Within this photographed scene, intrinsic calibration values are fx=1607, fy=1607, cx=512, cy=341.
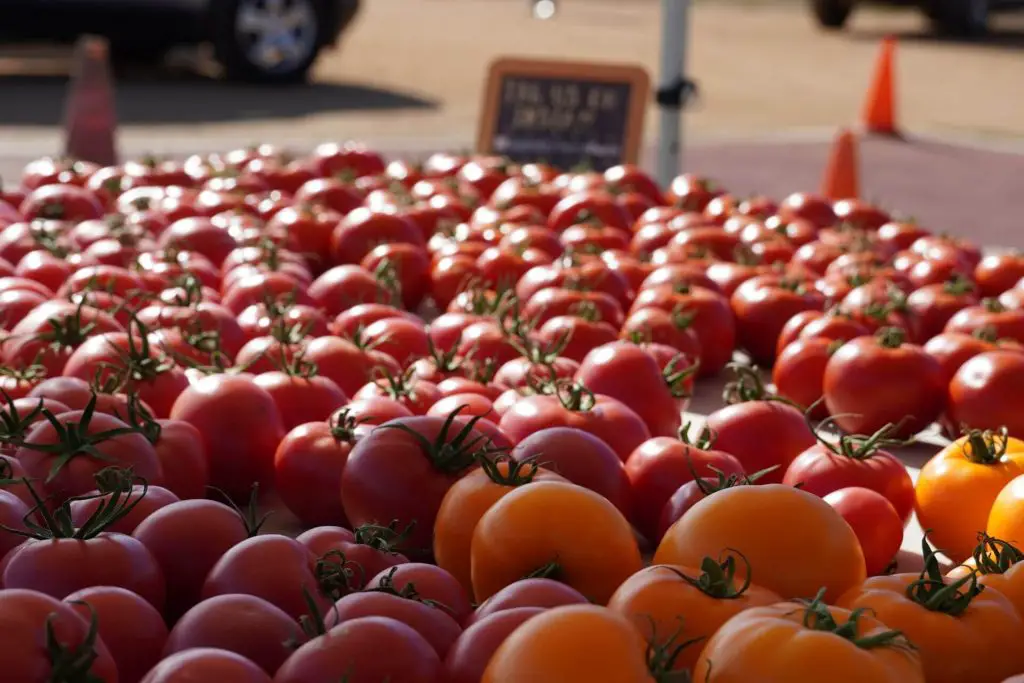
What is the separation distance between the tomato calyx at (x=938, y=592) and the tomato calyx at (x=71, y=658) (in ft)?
3.06

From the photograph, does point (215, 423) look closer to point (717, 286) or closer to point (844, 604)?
point (844, 604)

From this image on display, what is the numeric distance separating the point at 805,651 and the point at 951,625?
0.32m

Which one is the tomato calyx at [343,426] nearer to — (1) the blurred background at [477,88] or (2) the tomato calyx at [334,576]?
(2) the tomato calyx at [334,576]

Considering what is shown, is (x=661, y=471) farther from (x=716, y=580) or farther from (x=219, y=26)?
(x=219, y=26)

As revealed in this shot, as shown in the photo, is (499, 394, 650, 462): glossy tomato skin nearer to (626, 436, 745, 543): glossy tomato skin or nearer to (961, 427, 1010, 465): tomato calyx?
(626, 436, 745, 543): glossy tomato skin

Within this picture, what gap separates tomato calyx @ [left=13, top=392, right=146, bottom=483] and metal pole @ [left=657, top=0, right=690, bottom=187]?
13.3 ft

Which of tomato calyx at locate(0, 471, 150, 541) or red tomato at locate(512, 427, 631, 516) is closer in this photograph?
tomato calyx at locate(0, 471, 150, 541)

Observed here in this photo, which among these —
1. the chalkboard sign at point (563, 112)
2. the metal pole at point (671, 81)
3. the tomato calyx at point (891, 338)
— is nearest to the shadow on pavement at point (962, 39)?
the metal pole at point (671, 81)

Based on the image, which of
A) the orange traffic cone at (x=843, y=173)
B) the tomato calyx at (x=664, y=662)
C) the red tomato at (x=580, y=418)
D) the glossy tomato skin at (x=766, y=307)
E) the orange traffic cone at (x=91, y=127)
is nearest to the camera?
the tomato calyx at (x=664, y=662)

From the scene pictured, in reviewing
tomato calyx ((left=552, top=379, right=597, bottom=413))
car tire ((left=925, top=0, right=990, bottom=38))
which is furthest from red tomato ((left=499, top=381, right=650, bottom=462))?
car tire ((left=925, top=0, right=990, bottom=38))

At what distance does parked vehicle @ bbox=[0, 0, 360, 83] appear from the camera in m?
11.4

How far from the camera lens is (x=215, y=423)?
2.73 metres

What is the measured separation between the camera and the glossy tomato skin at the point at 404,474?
7.81ft

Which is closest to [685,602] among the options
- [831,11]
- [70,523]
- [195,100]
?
[70,523]
